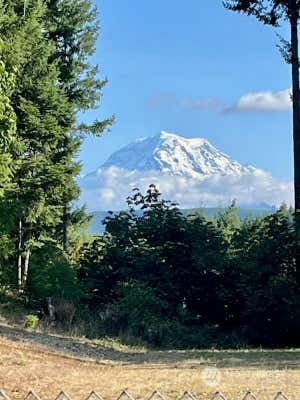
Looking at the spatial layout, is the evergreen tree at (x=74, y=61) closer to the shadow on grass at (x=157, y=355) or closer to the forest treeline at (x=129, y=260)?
the forest treeline at (x=129, y=260)

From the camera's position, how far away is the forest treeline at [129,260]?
15867mm

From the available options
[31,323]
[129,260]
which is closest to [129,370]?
[31,323]

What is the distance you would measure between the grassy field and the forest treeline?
2.81 meters

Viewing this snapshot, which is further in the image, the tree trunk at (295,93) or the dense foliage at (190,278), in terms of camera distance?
the tree trunk at (295,93)

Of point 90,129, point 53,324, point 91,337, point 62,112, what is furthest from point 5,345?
point 90,129

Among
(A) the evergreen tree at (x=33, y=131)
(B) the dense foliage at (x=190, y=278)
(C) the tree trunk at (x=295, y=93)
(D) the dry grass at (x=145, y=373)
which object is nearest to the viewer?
(D) the dry grass at (x=145, y=373)

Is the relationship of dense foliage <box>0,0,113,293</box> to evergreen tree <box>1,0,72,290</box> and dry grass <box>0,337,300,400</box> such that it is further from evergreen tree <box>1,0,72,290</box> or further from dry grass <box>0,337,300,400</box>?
dry grass <box>0,337,300,400</box>

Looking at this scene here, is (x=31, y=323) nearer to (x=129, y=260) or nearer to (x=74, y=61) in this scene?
(x=129, y=260)

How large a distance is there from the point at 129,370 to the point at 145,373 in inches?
22.6

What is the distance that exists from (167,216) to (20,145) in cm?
501

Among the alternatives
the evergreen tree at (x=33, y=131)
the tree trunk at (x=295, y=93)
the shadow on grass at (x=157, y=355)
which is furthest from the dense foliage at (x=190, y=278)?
the shadow on grass at (x=157, y=355)

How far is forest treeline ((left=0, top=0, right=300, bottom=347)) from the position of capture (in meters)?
15.9

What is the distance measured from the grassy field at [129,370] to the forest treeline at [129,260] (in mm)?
2805

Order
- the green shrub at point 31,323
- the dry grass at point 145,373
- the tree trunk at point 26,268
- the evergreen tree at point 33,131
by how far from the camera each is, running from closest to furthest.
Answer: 1. the dry grass at point 145,373
2. the green shrub at point 31,323
3. the evergreen tree at point 33,131
4. the tree trunk at point 26,268
